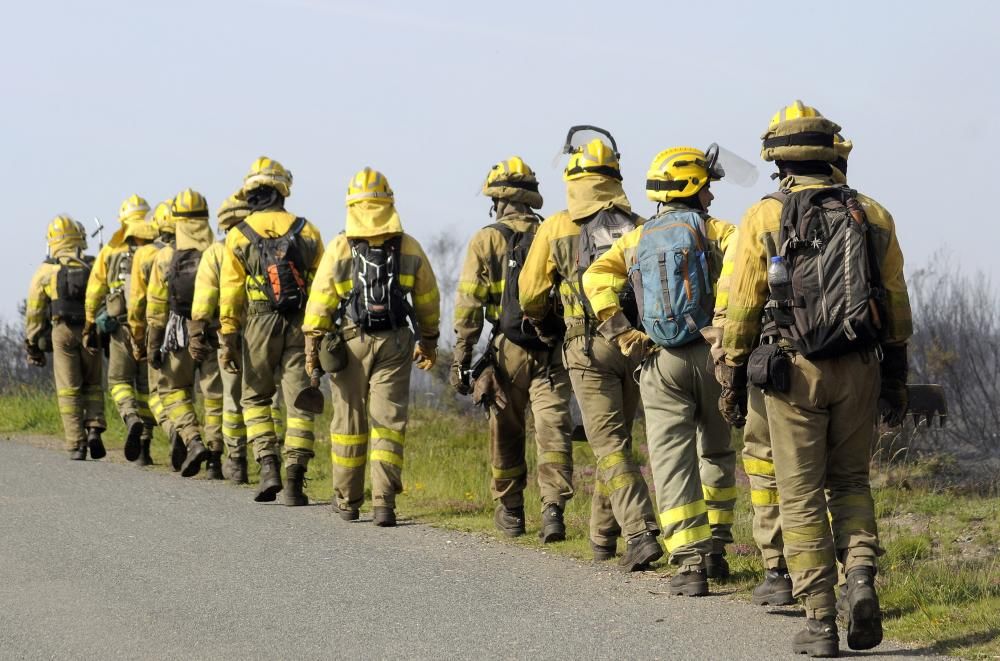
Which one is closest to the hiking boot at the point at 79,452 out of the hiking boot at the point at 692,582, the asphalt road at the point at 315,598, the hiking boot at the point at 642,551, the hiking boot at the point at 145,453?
the hiking boot at the point at 145,453

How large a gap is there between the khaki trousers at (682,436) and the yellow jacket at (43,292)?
28.8 feet

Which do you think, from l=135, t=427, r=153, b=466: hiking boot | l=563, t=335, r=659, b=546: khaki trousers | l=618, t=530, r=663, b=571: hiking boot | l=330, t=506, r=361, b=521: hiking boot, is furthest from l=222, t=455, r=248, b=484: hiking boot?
l=618, t=530, r=663, b=571: hiking boot

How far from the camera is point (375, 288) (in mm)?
10148

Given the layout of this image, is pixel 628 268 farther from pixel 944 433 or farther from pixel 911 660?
pixel 944 433

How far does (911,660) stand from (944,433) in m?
9.42

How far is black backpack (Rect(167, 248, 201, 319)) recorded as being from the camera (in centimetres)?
1272

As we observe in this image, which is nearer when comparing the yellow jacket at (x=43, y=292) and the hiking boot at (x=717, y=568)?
the hiking boot at (x=717, y=568)

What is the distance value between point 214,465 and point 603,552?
17.1ft

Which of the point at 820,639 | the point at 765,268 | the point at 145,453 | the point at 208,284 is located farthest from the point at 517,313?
the point at 145,453

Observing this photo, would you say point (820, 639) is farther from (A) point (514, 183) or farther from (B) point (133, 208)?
(B) point (133, 208)

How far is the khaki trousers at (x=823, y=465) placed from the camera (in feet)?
20.3

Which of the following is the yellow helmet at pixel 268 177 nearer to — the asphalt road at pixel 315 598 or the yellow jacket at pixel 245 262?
the yellow jacket at pixel 245 262

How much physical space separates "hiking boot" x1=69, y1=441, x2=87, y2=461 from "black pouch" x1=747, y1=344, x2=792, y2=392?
31.9 feet

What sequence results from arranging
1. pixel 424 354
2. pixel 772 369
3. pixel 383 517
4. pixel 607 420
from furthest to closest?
pixel 424 354 → pixel 383 517 → pixel 607 420 → pixel 772 369
